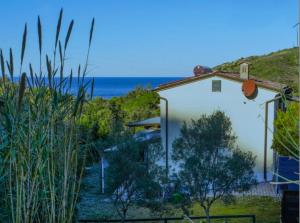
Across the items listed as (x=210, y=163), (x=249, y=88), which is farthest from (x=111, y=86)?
(x=210, y=163)

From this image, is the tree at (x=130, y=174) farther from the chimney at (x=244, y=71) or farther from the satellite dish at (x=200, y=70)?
the satellite dish at (x=200, y=70)

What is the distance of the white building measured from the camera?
9.45 meters

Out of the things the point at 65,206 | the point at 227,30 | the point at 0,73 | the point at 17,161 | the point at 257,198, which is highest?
the point at 227,30

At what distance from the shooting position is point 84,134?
73.2 inches

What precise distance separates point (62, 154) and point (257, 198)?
7555mm

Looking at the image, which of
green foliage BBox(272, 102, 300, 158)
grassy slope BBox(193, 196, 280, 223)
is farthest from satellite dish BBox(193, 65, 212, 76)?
green foliage BBox(272, 102, 300, 158)

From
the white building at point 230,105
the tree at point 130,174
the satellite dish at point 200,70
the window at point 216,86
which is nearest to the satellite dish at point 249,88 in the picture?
the white building at point 230,105

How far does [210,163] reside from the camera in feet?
21.6

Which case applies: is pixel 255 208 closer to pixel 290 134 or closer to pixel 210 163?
pixel 210 163

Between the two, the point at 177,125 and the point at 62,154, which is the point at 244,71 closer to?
the point at 177,125

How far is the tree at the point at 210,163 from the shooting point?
6422mm

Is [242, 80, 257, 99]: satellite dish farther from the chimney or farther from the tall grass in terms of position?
the tall grass

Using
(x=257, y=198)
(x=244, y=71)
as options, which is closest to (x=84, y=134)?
(x=257, y=198)

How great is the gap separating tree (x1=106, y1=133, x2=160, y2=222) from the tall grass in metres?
4.16
